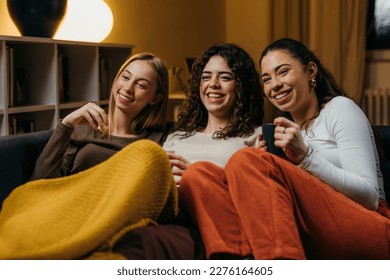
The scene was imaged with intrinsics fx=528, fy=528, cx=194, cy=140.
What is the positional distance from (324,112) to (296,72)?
12 cm

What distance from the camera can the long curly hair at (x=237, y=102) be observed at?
1.42 m

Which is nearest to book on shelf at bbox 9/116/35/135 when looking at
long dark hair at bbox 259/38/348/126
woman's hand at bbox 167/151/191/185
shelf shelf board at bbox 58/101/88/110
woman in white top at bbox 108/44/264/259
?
shelf shelf board at bbox 58/101/88/110

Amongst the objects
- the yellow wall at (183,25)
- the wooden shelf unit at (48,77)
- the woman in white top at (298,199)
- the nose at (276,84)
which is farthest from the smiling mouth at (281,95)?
the yellow wall at (183,25)

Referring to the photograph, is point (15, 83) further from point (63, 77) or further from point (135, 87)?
point (135, 87)

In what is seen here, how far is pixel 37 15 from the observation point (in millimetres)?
1890

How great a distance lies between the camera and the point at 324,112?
1.25 meters

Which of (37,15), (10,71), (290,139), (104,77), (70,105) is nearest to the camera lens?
(290,139)

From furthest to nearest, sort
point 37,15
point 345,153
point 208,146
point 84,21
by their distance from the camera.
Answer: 1. point 84,21
2. point 37,15
3. point 208,146
4. point 345,153

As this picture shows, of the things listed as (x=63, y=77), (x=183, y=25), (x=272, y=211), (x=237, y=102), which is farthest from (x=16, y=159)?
(x=183, y=25)

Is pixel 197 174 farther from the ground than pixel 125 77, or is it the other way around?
pixel 125 77

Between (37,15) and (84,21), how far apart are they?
14.3 inches

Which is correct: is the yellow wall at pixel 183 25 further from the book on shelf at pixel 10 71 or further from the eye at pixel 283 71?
the eye at pixel 283 71

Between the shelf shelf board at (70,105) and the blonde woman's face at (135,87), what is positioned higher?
the blonde woman's face at (135,87)
